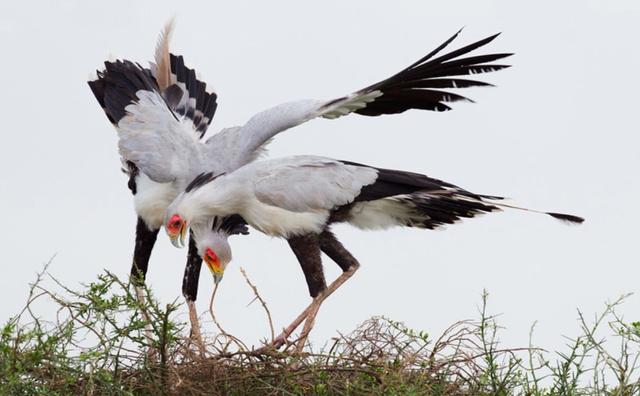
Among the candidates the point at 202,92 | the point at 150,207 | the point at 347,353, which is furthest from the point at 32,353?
the point at 202,92

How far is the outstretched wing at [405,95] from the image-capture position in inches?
246

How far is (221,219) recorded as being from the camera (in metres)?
6.83

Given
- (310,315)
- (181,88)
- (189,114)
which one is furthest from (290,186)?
(181,88)

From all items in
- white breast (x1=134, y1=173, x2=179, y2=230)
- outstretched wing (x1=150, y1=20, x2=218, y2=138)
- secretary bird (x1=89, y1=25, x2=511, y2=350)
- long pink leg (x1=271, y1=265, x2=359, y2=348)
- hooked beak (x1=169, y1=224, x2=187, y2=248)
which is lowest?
long pink leg (x1=271, y1=265, x2=359, y2=348)

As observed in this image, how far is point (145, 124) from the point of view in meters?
7.36

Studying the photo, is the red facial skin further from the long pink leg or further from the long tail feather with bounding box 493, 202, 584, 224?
the long tail feather with bounding box 493, 202, 584, 224

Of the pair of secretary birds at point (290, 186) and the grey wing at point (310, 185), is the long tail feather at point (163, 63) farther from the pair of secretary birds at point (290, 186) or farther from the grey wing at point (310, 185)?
the grey wing at point (310, 185)

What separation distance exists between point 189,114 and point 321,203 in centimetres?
194

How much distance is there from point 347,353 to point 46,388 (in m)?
1.39

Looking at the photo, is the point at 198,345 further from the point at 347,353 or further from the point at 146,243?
the point at 146,243

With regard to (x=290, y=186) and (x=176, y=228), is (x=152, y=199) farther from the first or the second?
(x=290, y=186)

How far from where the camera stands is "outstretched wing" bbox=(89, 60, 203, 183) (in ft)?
23.5

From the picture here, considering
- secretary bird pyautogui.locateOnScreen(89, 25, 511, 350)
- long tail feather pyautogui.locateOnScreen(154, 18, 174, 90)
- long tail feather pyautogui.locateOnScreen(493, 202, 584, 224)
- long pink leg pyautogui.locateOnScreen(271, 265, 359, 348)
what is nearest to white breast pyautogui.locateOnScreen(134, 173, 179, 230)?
secretary bird pyautogui.locateOnScreen(89, 25, 511, 350)

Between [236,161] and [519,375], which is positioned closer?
[519,375]
